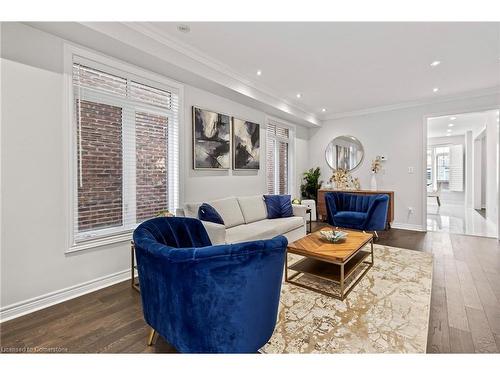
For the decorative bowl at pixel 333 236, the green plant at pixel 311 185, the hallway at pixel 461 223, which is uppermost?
the green plant at pixel 311 185

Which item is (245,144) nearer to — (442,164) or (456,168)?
(456,168)

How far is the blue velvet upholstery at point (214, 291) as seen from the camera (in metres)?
1.22

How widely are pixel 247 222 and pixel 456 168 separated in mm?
9108

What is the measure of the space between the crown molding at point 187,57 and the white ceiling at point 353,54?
0.05 m

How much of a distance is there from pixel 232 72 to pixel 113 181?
217cm

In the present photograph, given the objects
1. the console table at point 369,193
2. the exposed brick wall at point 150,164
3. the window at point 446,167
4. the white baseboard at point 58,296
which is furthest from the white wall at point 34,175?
the window at point 446,167

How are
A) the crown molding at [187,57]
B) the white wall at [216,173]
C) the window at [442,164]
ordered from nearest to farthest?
the crown molding at [187,57], the white wall at [216,173], the window at [442,164]

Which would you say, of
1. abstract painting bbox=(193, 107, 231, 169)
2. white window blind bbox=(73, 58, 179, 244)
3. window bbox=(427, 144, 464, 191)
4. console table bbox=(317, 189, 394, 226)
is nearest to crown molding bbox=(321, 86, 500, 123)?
console table bbox=(317, 189, 394, 226)

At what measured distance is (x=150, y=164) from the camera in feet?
10.3

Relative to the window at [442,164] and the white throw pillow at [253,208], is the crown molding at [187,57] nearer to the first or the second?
the white throw pillow at [253,208]

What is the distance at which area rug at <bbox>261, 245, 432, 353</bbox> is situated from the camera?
1.65m

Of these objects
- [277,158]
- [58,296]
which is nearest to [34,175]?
[58,296]
